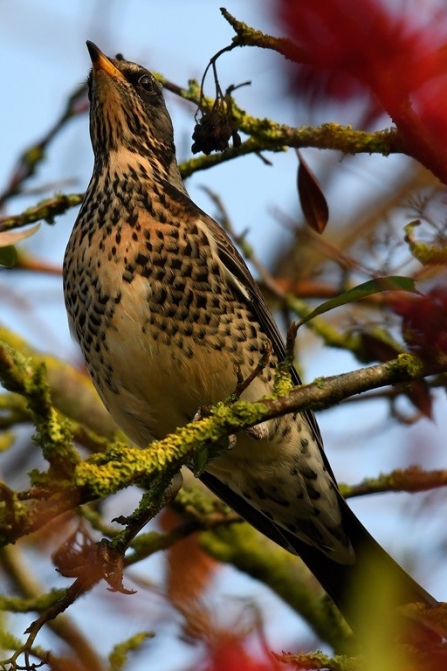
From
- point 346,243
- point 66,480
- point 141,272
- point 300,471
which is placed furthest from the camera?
point 346,243

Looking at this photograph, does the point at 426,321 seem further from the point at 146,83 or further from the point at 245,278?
the point at 146,83

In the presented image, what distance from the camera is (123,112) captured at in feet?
15.0

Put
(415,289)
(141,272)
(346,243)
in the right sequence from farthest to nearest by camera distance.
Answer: (346,243), (141,272), (415,289)

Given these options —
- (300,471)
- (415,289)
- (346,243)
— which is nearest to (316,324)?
(300,471)

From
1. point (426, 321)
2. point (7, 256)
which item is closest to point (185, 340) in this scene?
point (7, 256)

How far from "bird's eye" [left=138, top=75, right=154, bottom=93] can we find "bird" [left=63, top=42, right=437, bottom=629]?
0.54ft

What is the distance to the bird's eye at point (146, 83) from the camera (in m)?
4.68

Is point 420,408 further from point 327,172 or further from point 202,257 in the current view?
point 327,172

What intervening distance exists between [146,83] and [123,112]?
0.74 feet

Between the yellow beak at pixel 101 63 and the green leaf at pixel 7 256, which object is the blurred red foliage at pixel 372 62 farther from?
the yellow beak at pixel 101 63

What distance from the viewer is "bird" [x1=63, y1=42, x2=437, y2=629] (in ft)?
12.2

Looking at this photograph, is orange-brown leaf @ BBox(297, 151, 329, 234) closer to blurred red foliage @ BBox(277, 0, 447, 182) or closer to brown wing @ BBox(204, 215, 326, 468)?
brown wing @ BBox(204, 215, 326, 468)

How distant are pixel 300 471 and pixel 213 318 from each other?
81cm

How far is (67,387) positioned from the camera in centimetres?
468
